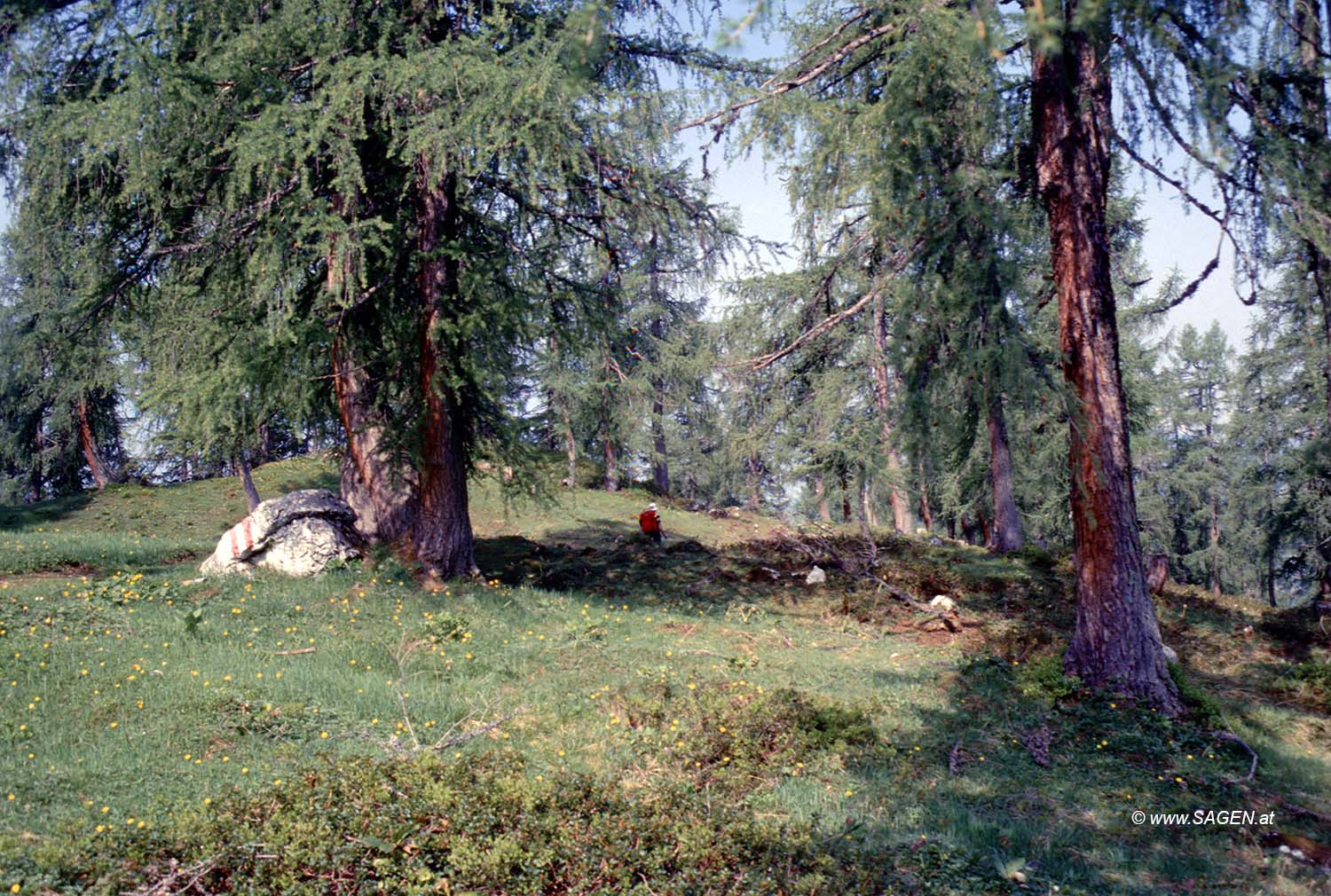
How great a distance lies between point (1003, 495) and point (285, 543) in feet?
49.4

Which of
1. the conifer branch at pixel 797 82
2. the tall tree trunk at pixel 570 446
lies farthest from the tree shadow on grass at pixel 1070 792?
the tall tree trunk at pixel 570 446

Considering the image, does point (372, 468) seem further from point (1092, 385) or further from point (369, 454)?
point (1092, 385)

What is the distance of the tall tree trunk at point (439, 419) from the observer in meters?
12.5

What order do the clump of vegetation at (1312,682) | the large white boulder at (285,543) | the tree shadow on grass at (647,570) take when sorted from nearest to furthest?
the clump of vegetation at (1312,682) < the large white boulder at (285,543) < the tree shadow on grass at (647,570)

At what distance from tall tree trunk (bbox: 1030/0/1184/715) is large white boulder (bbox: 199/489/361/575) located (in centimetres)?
869

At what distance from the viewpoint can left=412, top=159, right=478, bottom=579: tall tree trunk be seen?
1246 cm

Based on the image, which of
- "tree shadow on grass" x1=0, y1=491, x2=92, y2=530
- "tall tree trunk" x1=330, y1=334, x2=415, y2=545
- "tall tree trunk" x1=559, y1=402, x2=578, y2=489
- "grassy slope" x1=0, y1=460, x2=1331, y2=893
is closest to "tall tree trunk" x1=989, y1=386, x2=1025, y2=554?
"grassy slope" x1=0, y1=460, x2=1331, y2=893

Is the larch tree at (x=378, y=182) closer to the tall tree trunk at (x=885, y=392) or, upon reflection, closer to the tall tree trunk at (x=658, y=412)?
the tall tree trunk at (x=885, y=392)

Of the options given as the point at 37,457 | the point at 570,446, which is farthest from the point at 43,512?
the point at 570,446

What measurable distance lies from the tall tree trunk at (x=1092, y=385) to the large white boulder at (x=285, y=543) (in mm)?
8695

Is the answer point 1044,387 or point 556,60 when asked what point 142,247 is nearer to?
point 556,60

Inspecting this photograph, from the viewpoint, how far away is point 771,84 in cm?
932

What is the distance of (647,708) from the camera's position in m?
7.96

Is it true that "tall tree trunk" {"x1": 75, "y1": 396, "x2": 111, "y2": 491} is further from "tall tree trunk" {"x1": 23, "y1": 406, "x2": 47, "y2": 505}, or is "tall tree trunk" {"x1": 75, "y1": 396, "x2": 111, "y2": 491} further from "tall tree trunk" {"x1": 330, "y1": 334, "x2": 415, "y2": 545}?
"tall tree trunk" {"x1": 330, "y1": 334, "x2": 415, "y2": 545}
